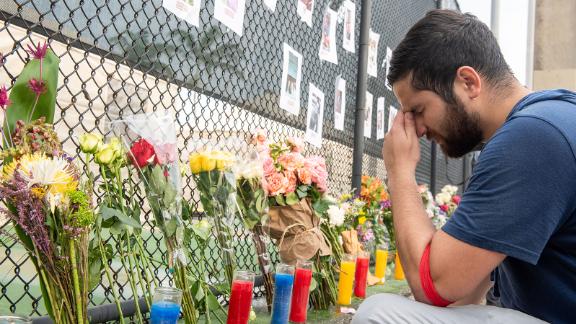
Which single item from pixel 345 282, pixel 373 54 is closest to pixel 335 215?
pixel 345 282

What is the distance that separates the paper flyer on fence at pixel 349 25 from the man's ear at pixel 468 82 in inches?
86.5

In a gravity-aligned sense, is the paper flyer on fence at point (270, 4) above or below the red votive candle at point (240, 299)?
above

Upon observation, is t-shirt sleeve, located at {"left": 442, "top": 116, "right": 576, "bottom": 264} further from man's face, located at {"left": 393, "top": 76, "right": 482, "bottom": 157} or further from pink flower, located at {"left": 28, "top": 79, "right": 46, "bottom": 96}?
pink flower, located at {"left": 28, "top": 79, "right": 46, "bottom": 96}

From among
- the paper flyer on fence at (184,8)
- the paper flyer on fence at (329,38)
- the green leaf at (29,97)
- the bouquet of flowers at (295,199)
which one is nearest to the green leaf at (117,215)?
the green leaf at (29,97)

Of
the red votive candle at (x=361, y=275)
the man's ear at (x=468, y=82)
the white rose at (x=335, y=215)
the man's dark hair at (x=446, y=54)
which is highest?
the man's dark hair at (x=446, y=54)

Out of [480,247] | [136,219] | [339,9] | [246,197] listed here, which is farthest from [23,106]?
[339,9]

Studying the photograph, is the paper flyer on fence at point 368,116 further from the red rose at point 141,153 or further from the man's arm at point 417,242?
the red rose at point 141,153

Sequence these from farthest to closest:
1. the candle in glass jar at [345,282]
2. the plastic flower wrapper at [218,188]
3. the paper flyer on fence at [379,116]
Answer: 1. the paper flyer on fence at [379,116]
2. the candle in glass jar at [345,282]
3. the plastic flower wrapper at [218,188]

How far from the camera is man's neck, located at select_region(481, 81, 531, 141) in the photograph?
1.55 meters

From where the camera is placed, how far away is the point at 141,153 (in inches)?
52.2

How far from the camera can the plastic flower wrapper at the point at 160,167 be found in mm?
1340

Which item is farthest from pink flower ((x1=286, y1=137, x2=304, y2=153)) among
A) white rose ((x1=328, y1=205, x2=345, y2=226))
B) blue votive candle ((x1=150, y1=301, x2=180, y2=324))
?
blue votive candle ((x1=150, y1=301, x2=180, y2=324))

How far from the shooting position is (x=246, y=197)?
1.71m

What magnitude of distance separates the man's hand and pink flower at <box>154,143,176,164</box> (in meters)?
0.66
